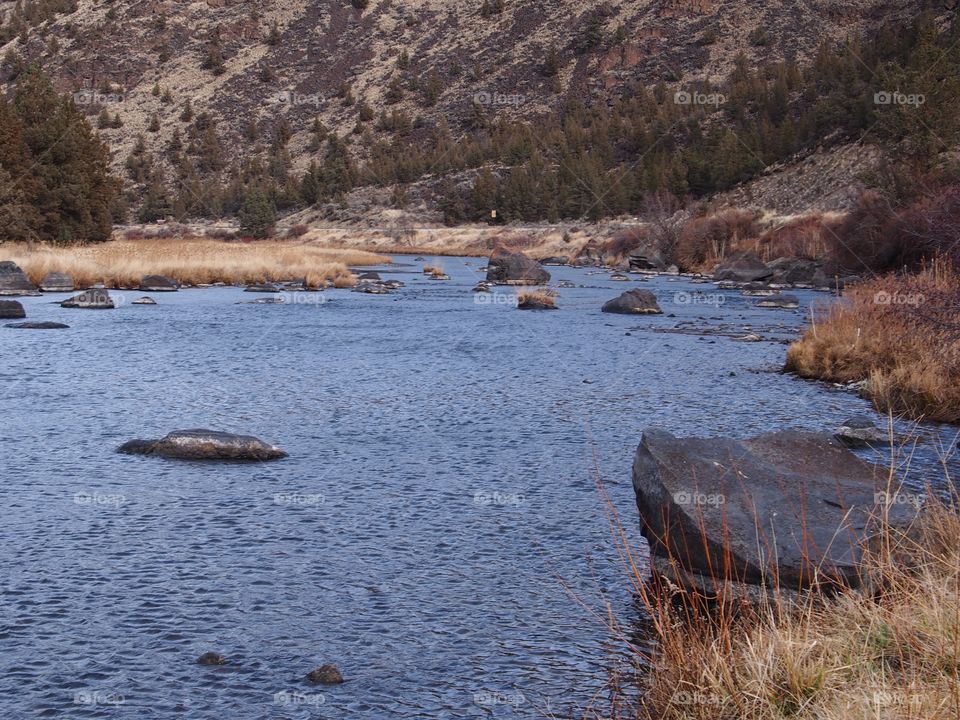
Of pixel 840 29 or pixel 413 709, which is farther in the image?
pixel 840 29

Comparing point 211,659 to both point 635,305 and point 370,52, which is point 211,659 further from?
point 370,52

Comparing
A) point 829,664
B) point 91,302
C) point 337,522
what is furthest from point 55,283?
point 829,664

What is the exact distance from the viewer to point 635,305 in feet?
88.5

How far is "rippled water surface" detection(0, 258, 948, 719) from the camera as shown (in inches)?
221

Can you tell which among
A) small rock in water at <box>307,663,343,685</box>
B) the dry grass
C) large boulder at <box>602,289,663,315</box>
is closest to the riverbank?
small rock in water at <box>307,663,343,685</box>

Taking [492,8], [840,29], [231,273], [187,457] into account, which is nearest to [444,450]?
[187,457]

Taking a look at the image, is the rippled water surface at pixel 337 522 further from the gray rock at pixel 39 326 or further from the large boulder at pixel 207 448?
the gray rock at pixel 39 326

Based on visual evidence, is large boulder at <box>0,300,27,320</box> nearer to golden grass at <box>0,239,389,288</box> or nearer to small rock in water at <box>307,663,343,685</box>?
golden grass at <box>0,239,389,288</box>

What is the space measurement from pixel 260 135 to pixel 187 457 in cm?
11780

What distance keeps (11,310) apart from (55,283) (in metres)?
9.77

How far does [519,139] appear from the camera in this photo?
335 ft

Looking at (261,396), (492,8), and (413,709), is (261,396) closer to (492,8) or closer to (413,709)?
(413,709)

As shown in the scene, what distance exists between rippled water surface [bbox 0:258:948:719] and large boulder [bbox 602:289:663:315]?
780cm

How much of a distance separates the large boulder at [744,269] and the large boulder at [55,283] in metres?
24.7
